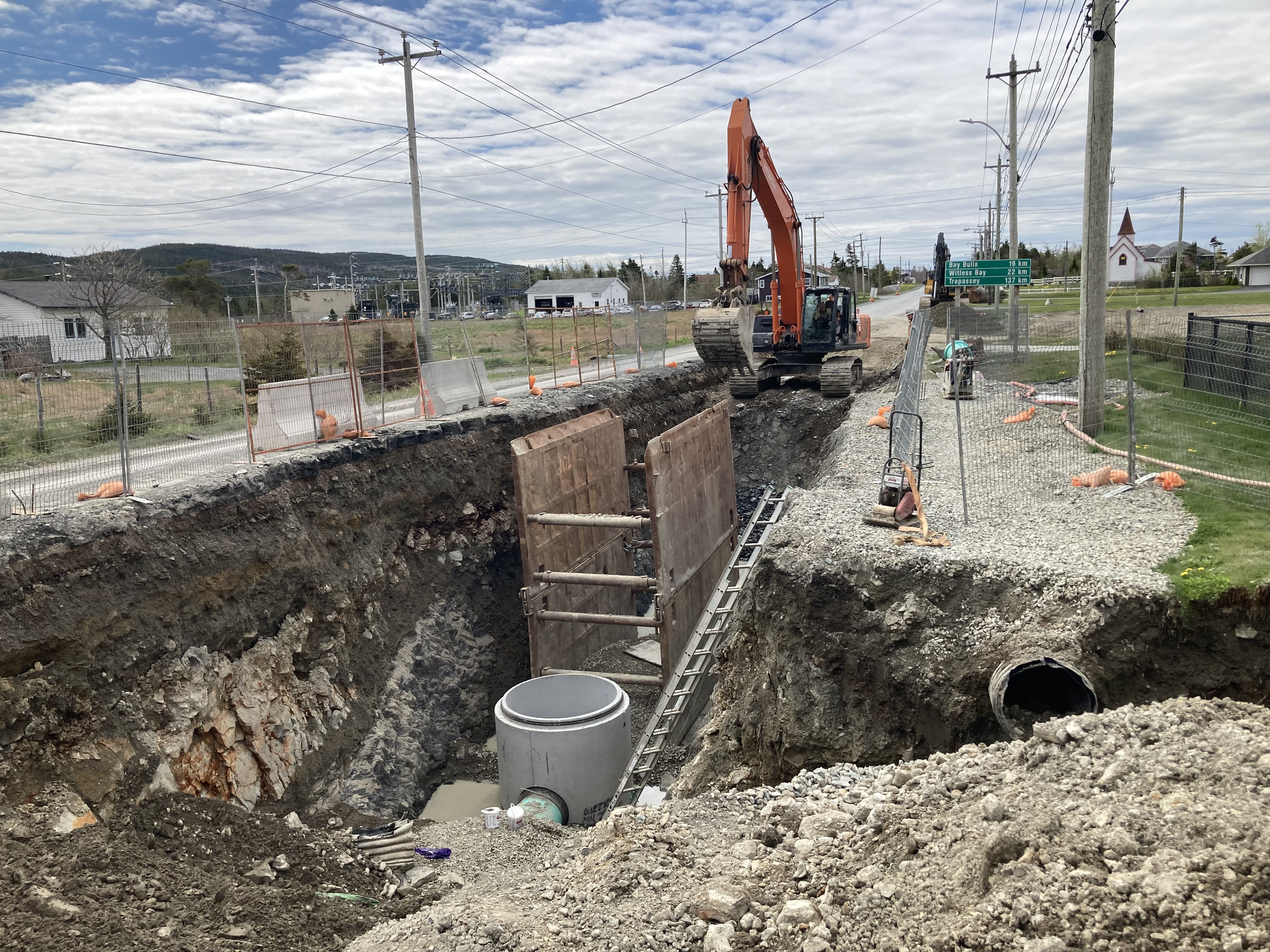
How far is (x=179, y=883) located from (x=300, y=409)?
25.1 ft

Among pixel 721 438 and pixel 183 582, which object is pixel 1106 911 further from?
pixel 721 438

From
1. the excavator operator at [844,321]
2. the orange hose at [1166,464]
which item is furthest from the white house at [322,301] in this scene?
the orange hose at [1166,464]

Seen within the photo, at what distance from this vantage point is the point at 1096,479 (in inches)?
420

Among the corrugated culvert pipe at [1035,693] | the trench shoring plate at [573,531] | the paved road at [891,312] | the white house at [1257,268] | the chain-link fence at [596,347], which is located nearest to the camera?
the corrugated culvert pipe at [1035,693]

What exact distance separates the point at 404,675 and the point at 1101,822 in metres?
9.86

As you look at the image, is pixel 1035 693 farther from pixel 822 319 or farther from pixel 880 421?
pixel 822 319

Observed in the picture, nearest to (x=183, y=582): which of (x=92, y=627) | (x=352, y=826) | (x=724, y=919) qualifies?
(x=92, y=627)

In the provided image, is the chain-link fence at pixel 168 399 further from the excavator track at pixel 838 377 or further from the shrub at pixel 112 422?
the excavator track at pixel 838 377

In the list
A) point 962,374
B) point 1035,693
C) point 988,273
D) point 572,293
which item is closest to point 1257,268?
point 988,273

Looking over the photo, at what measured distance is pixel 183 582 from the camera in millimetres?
9297

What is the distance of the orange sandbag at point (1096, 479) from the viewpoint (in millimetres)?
10648

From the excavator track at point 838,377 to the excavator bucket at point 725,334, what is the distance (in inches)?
171

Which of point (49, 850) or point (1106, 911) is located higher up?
point (1106, 911)

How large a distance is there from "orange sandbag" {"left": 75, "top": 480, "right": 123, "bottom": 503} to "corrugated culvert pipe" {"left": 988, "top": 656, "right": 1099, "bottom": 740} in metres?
9.07
